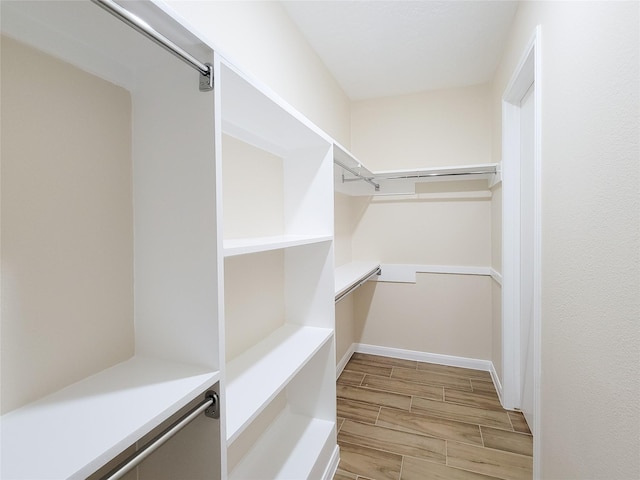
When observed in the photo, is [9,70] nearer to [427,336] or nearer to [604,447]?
[604,447]

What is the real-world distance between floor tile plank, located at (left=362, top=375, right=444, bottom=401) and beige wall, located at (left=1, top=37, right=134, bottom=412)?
2.15m

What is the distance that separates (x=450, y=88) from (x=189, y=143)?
283cm

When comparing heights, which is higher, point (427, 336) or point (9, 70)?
point (9, 70)

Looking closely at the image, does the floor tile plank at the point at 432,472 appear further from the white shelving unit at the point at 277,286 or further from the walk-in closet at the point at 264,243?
the white shelving unit at the point at 277,286

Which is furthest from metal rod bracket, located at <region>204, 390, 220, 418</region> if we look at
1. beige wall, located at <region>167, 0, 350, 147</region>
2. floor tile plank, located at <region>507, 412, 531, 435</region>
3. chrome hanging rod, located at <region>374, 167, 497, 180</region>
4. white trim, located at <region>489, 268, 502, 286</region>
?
chrome hanging rod, located at <region>374, 167, 497, 180</region>

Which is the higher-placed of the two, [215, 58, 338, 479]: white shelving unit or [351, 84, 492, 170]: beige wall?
[351, 84, 492, 170]: beige wall

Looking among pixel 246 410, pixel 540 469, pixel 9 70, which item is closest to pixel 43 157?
pixel 9 70

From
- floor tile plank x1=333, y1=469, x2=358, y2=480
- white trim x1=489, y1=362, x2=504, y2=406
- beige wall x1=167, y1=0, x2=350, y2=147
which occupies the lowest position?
floor tile plank x1=333, y1=469, x2=358, y2=480

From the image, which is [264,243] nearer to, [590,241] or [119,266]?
[119,266]

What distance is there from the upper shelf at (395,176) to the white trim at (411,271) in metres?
0.73

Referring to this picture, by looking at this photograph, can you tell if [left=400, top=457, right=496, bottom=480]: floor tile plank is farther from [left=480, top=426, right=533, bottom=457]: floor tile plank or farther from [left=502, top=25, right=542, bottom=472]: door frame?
[left=502, top=25, right=542, bottom=472]: door frame

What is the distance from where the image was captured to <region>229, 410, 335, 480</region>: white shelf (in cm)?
128

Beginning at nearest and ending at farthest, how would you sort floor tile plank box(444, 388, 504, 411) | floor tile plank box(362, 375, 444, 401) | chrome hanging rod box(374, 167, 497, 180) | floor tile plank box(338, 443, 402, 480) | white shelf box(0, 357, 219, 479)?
white shelf box(0, 357, 219, 479) < floor tile plank box(338, 443, 402, 480) < floor tile plank box(444, 388, 504, 411) < floor tile plank box(362, 375, 444, 401) < chrome hanging rod box(374, 167, 497, 180)

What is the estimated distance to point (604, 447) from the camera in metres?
0.86
